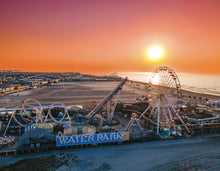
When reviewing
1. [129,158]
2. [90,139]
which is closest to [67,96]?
[90,139]

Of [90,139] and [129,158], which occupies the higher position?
[90,139]

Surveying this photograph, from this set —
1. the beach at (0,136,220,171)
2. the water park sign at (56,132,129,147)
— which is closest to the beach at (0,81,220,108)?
the water park sign at (56,132,129,147)

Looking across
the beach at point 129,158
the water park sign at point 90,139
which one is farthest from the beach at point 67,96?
the beach at point 129,158

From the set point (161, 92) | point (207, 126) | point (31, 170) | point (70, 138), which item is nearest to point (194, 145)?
point (207, 126)

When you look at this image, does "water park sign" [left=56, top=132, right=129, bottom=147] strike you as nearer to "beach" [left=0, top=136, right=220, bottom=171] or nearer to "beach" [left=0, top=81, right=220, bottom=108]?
"beach" [left=0, top=136, right=220, bottom=171]

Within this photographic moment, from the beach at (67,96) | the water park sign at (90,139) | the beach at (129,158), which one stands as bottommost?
the beach at (129,158)

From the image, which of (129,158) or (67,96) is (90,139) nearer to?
(129,158)

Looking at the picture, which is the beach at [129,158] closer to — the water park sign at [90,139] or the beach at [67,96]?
the water park sign at [90,139]

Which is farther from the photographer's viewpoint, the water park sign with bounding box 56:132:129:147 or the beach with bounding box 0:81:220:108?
the beach with bounding box 0:81:220:108

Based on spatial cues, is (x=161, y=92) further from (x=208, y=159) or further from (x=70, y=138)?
(x=70, y=138)
